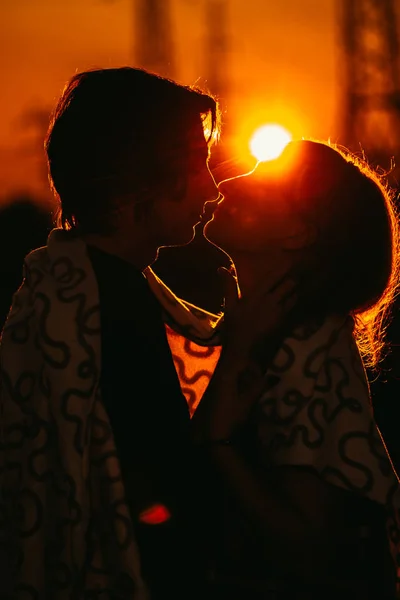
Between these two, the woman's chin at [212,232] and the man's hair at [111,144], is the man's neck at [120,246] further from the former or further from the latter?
the woman's chin at [212,232]

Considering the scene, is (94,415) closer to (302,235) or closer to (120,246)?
(120,246)

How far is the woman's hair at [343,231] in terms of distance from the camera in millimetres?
3316

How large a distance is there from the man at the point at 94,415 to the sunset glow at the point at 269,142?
14.4 inches

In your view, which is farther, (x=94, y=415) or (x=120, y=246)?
(x=120, y=246)

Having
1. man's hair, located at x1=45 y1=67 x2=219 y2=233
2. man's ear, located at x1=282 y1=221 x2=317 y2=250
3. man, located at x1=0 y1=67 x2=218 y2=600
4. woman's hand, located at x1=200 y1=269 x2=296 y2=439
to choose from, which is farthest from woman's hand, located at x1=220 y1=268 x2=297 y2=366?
man's hair, located at x1=45 y1=67 x2=219 y2=233

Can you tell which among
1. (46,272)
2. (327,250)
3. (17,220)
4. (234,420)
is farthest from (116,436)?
(17,220)

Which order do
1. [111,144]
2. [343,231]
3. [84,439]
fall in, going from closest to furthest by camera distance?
[84,439], [343,231], [111,144]

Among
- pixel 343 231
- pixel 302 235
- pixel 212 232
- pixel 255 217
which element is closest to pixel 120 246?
pixel 212 232

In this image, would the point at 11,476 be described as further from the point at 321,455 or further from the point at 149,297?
the point at 321,455

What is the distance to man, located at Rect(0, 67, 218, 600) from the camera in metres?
3.10

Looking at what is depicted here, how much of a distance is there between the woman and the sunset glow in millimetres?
113

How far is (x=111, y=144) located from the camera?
11.4ft

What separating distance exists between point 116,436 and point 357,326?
870mm

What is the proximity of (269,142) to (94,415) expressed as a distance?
110cm
